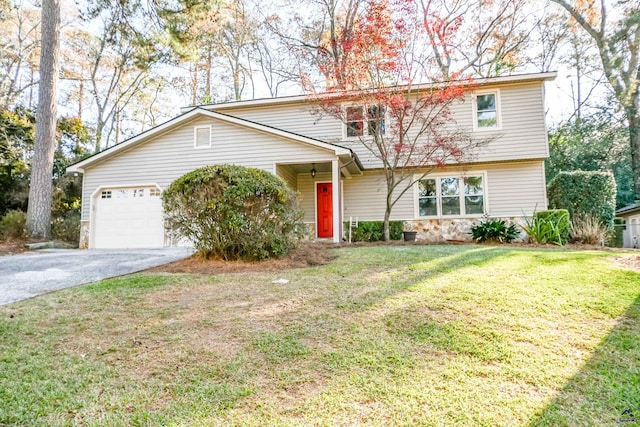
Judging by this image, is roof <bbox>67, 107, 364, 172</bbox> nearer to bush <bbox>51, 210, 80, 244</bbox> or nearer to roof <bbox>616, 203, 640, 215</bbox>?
bush <bbox>51, 210, 80, 244</bbox>

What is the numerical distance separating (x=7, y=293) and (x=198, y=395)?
409 centimetres

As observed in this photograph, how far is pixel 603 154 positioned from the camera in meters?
17.7

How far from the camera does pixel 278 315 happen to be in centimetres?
364

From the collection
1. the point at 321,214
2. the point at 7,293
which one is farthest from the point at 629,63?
the point at 7,293

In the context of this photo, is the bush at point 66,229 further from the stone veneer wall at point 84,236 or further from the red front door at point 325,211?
the red front door at point 325,211

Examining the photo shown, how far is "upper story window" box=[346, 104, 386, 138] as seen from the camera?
37.3ft

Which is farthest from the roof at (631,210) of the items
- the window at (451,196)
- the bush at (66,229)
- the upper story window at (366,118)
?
the bush at (66,229)

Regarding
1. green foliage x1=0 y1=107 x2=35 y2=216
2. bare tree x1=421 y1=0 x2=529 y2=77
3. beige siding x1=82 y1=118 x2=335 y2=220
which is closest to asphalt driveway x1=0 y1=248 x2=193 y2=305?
beige siding x1=82 y1=118 x2=335 y2=220

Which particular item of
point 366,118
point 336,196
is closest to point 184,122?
point 336,196

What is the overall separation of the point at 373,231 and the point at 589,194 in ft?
22.7

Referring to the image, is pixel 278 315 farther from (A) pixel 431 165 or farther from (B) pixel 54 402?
(A) pixel 431 165

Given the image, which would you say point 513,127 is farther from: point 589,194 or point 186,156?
point 186,156

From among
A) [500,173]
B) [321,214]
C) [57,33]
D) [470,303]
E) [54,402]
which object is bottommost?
[54,402]

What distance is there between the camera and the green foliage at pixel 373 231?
12625 millimetres
